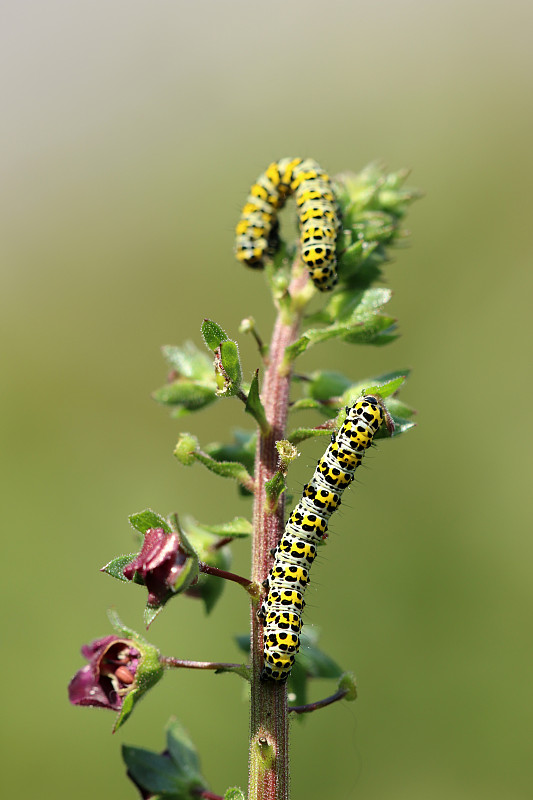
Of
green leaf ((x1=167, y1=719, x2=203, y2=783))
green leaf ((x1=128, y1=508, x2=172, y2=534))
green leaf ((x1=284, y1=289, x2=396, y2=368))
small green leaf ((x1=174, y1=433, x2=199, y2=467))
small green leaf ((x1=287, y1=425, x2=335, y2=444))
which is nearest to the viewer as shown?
green leaf ((x1=128, y1=508, x2=172, y2=534))

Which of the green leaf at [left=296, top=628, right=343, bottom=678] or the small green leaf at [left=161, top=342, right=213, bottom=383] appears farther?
the small green leaf at [left=161, top=342, right=213, bottom=383]

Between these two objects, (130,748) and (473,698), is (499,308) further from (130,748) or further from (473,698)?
(130,748)

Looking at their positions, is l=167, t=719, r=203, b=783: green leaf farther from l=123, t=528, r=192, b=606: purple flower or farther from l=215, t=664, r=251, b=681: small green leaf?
l=123, t=528, r=192, b=606: purple flower

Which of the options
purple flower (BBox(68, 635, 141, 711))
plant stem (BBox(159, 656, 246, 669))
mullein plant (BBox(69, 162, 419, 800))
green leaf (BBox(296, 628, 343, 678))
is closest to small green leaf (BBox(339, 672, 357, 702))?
mullein plant (BBox(69, 162, 419, 800))

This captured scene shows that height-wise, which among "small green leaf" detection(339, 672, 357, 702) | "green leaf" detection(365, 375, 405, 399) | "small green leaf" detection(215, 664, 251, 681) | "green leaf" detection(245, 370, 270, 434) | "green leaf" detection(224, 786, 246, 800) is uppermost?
"green leaf" detection(365, 375, 405, 399)

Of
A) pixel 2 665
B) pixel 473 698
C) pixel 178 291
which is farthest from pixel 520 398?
pixel 2 665

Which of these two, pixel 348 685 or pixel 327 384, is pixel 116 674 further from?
pixel 327 384

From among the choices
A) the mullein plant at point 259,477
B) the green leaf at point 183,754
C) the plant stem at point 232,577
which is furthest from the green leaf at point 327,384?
the green leaf at point 183,754
